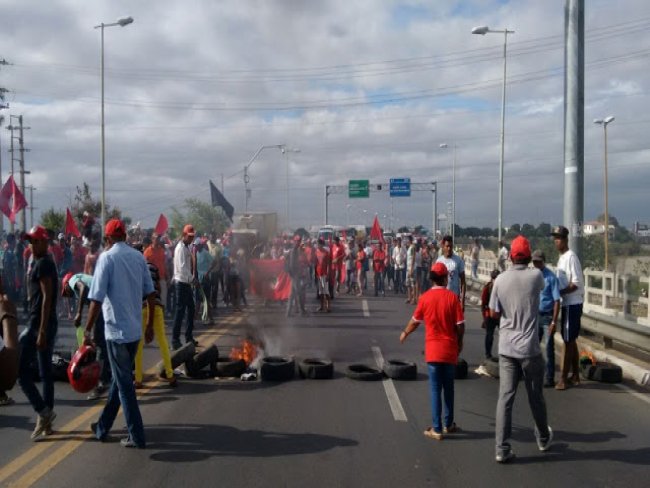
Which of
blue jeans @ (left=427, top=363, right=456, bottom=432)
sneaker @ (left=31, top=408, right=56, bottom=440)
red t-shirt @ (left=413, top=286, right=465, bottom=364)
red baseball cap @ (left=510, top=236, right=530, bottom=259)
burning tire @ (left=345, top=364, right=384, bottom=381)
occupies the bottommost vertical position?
burning tire @ (left=345, top=364, right=384, bottom=381)

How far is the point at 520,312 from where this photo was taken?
5.82m

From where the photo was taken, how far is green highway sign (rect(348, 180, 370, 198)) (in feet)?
167

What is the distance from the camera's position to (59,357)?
340 inches

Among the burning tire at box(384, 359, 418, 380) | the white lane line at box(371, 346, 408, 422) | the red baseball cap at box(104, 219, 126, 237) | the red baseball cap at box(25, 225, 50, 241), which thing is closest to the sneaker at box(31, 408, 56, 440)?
the red baseball cap at box(25, 225, 50, 241)

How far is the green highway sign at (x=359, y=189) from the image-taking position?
50875 mm

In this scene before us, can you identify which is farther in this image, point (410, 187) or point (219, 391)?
point (410, 187)

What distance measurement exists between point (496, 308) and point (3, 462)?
4.39 metres

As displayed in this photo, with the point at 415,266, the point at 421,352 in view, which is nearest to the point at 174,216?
the point at 415,266

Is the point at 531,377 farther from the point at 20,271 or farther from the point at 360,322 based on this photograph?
the point at 20,271

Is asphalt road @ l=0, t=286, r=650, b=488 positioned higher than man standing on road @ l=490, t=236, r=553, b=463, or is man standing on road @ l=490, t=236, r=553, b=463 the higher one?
man standing on road @ l=490, t=236, r=553, b=463

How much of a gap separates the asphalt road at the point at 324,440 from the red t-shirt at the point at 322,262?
901 centimetres

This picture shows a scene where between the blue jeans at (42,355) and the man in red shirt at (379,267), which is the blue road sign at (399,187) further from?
the blue jeans at (42,355)

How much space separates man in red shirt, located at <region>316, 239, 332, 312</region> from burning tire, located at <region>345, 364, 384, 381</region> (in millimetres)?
8753

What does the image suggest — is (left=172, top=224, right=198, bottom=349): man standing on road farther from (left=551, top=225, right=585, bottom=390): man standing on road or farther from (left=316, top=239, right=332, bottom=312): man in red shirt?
(left=316, top=239, right=332, bottom=312): man in red shirt
